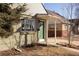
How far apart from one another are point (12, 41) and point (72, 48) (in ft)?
3.05

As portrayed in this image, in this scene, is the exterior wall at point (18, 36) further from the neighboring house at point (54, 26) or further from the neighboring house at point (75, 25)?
the neighboring house at point (75, 25)

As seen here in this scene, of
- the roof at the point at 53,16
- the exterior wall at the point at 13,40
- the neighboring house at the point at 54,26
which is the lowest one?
the exterior wall at the point at 13,40

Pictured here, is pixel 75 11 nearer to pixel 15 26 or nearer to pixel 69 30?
pixel 69 30

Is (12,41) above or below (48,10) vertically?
below

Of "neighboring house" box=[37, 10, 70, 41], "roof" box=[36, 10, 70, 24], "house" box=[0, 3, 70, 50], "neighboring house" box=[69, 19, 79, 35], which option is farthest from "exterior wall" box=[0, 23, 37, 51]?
"neighboring house" box=[69, 19, 79, 35]

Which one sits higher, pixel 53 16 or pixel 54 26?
pixel 53 16

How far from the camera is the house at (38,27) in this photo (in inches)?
238

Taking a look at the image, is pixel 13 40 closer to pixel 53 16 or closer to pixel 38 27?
pixel 38 27

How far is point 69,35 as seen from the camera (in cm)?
609

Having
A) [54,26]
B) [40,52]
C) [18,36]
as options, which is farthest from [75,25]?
[18,36]

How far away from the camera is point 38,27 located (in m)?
6.09

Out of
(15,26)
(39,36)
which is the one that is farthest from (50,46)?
(15,26)

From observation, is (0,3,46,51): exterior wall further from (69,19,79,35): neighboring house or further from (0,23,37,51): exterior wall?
(69,19,79,35): neighboring house

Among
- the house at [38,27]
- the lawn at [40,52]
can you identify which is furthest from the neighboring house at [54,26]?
the lawn at [40,52]
